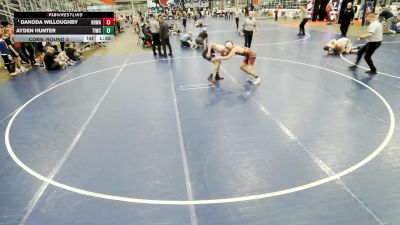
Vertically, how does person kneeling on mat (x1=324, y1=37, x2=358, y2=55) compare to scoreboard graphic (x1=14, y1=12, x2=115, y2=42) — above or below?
below

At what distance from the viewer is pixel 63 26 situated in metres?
10.8

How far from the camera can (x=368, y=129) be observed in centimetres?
582

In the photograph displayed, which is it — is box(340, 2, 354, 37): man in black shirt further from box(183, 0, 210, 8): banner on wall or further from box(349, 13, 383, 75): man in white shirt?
box(183, 0, 210, 8): banner on wall

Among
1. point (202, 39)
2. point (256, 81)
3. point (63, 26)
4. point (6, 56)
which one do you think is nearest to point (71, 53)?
point (6, 56)

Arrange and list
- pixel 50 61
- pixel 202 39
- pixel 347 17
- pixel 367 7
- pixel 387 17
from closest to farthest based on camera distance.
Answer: pixel 50 61 → pixel 202 39 → pixel 347 17 → pixel 387 17 → pixel 367 7

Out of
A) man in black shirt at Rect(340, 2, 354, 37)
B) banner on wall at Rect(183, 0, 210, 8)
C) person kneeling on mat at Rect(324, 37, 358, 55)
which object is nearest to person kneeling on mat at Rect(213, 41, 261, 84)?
person kneeling on mat at Rect(324, 37, 358, 55)

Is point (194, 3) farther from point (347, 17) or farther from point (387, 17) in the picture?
point (387, 17)

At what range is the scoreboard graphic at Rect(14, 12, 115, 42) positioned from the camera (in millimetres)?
10672

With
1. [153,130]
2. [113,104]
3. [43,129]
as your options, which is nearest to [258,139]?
[153,130]

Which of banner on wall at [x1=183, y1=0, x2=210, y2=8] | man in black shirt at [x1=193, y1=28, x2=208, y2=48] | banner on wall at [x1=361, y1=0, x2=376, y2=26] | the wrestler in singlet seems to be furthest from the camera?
banner on wall at [x1=183, y1=0, x2=210, y2=8]

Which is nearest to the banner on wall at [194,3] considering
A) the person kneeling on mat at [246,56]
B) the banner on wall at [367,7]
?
the banner on wall at [367,7]

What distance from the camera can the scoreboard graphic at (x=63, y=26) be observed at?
10672 millimetres

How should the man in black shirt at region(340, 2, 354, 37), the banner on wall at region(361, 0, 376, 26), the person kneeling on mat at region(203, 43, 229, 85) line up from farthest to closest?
the banner on wall at region(361, 0, 376, 26) → the man in black shirt at region(340, 2, 354, 37) → the person kneeling on mat at region(203, 43, 229, 85)

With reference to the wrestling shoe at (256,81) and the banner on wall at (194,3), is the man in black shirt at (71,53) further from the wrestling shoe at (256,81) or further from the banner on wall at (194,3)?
the banner on wall at (194,3)
